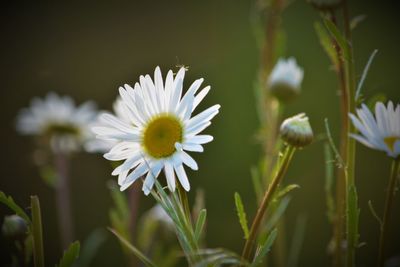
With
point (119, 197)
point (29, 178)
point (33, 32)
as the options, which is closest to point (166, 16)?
point (33, 32)

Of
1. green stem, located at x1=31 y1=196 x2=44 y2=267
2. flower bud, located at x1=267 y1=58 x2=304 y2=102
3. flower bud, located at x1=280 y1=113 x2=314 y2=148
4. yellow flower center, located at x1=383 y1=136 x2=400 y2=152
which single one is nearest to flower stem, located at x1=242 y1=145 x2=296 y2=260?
flower bud, located at x1=280 y1=113 x2=314 y2=148

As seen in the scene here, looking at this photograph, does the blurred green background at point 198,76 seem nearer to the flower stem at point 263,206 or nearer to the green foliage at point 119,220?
the green foliage at point 119,220

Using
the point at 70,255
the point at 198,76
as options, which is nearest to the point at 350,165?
the point at 70,255

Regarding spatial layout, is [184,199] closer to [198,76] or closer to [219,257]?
[219,257]

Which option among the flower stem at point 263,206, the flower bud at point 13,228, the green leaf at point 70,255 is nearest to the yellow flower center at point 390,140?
the flower stem at point 263,206

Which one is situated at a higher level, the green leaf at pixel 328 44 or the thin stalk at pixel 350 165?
the green leaf at pixel 328 44

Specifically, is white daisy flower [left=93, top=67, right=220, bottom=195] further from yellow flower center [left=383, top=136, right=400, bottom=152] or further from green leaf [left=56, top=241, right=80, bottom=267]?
yellow flower center [left=383, top=136, right=400, bottom=152]
